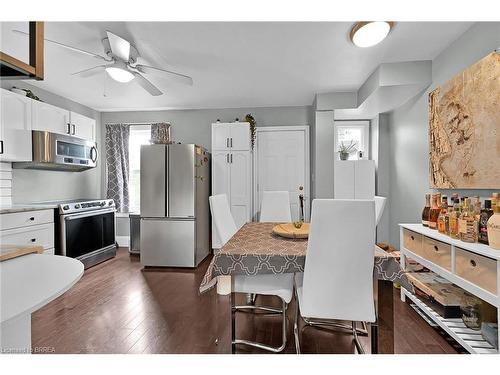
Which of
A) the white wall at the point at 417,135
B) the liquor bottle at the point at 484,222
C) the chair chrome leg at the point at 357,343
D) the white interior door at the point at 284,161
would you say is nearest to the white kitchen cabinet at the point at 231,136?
the white interior door at the point at 284,161

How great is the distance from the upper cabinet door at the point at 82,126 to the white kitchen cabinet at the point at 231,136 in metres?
1.89

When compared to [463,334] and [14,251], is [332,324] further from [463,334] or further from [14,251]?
[14,251]

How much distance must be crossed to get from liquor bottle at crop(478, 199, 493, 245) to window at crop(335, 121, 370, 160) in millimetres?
2976

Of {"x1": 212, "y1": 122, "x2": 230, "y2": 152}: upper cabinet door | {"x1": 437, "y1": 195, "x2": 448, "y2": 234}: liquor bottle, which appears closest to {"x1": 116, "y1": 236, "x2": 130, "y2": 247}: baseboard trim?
{"x1": 212, "y1": 122, "x2": 230, "y2": 152}: upper cabinet door

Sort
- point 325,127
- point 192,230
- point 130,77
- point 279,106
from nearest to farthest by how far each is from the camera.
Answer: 1. point 130,77
2. point 192,230
3. point 325,127
4. point 279,106

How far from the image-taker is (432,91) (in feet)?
9.41

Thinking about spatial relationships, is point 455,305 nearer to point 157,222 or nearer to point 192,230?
point 192,230

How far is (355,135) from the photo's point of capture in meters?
4.75

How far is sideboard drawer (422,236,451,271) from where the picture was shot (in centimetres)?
199

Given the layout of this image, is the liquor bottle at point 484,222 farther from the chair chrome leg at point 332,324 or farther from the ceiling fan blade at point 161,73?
the ceiling fan blade at point 161,73

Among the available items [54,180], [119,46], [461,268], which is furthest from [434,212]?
[54,180]

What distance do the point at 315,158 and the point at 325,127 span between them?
0.47m

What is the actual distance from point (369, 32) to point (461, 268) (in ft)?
6.14
